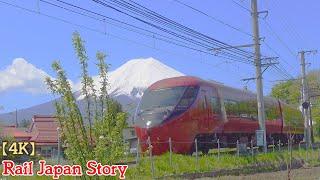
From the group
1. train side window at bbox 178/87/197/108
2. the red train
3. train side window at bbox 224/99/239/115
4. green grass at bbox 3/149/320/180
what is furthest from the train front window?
train side window at bbox 224/99/239/115

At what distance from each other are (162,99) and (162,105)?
1.19 ft

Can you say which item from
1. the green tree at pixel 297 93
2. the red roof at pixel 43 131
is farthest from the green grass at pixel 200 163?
the green tree at pixel 297 93

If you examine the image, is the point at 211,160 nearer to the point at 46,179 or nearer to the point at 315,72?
the point at 46,179

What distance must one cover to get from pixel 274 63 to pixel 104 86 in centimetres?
2442

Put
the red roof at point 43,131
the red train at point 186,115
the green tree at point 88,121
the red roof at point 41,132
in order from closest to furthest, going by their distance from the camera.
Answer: the green tree at point 88,121 → the red train at point 186,115 → the red roof at point 41,132 → the red roof at point 43,131

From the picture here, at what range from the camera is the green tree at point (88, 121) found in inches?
321

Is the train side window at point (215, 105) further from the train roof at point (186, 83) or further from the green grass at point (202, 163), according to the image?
the green grass at point (202, 163)

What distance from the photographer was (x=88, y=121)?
27.6 feet

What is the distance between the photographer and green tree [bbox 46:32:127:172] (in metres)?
8.15

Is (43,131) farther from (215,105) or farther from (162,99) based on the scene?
(162,99)

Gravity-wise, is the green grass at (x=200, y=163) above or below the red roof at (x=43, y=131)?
below

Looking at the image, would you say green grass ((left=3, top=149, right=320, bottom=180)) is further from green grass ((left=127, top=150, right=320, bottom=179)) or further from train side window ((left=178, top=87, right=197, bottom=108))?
train side window ((left=178, top=87, right=197, bottom=108))

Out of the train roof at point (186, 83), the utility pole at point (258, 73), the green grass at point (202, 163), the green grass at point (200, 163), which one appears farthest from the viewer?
the utility pole at point (258, 73)

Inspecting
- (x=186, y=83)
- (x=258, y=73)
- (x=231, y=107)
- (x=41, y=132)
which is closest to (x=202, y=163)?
(x=186, y=83)
